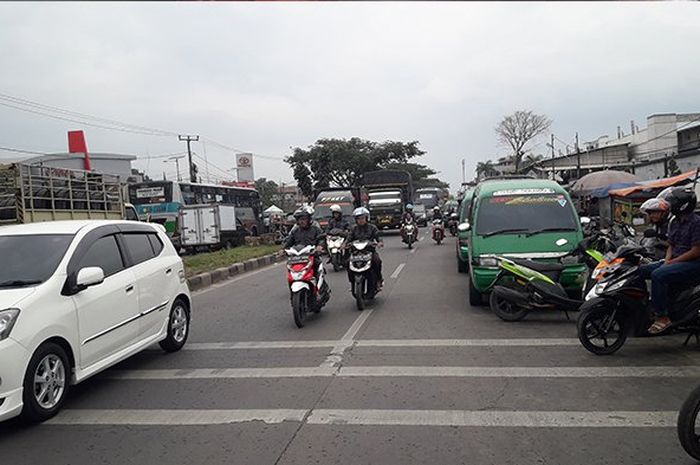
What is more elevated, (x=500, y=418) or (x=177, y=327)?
(x=177, y=327)

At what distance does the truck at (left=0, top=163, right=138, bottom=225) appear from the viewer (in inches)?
482

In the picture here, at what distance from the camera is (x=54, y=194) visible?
13.5 m

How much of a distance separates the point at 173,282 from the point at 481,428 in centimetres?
422

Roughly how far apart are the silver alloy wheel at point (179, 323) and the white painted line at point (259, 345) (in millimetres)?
198

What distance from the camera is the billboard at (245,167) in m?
62.4

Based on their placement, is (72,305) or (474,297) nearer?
(72,305)

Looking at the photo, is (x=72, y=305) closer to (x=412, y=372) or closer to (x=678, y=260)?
(x=412, y=372)

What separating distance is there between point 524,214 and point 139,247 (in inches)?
226

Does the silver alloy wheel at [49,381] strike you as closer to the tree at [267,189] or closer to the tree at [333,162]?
the tree at [333,162]

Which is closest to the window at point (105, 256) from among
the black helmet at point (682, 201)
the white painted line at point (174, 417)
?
the white painted line at point (174, 417)

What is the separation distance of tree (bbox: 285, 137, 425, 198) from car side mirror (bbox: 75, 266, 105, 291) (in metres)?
47.0

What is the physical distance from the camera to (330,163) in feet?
177

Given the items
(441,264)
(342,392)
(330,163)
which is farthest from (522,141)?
(342,392)

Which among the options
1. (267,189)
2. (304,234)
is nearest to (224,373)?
(304,234)
